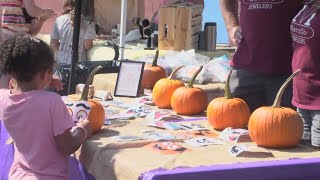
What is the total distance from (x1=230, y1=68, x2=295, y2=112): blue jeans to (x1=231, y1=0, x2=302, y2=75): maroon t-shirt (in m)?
0.03

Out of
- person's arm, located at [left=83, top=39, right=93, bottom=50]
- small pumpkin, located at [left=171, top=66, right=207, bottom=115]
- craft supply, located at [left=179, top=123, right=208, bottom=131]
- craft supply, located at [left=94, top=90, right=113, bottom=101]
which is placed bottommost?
craft supply, located at [left=179, top=123, right=208, bottom=131]

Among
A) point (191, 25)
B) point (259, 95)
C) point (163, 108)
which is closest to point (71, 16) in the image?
point (191, 25)

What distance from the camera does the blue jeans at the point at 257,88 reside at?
2742 mm

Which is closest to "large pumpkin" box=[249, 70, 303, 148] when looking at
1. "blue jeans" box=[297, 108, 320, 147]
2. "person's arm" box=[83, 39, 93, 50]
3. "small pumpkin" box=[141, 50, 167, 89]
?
"blue jeans" box=[297, 108, 320, 147]

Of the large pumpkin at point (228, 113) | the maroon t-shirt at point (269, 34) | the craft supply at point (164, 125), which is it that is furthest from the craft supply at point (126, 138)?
the maroon t-shirt at point (269, 34)

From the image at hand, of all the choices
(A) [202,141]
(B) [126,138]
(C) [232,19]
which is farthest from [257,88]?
(B) [126,138]

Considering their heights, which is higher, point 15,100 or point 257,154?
point 15,100

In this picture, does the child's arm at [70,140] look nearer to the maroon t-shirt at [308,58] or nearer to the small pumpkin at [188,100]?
the small pumpkin at [188,100]

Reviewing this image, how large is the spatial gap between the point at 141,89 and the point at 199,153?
1439 mm

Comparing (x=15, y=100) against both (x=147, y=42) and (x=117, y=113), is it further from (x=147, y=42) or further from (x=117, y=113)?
(x=147, y=42)

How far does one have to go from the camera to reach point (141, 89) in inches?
139

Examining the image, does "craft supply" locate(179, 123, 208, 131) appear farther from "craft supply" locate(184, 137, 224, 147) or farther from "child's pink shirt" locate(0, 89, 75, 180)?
"child's pink shirt" locate(0, 89, 75, 180)

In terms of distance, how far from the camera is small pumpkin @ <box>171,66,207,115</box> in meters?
2.85

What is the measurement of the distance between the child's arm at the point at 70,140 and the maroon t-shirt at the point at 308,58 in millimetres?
889
